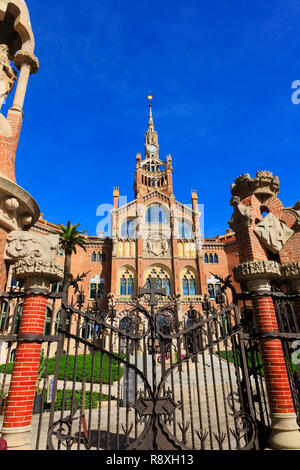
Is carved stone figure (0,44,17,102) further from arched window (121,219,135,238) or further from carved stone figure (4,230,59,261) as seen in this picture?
arched window (121,219,135,238)

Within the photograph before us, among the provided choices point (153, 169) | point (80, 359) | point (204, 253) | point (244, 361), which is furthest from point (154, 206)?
point (244, 361)

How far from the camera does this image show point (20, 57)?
6.72m

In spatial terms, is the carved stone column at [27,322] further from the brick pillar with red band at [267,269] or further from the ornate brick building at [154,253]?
the ornate brick building at [154,253]

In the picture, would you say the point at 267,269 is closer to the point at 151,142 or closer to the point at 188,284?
the point at 188,284

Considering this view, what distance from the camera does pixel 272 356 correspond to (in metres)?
4.57

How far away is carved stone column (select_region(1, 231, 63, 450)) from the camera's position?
3760 millimetres

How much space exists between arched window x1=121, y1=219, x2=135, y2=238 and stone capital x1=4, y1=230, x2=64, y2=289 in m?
27.8

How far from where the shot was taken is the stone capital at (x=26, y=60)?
6.71 meters

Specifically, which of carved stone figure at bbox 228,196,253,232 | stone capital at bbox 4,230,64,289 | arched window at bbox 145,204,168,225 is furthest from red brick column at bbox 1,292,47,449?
arched window at bbox 145,204,168,225

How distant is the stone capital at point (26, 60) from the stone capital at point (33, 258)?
15.6 ft

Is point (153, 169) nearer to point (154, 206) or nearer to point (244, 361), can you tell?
point (154, 206)

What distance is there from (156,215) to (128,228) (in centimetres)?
419

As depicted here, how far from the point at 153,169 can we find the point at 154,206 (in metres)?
13.2

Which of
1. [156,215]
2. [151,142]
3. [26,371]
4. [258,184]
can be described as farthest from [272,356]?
[151,142]
